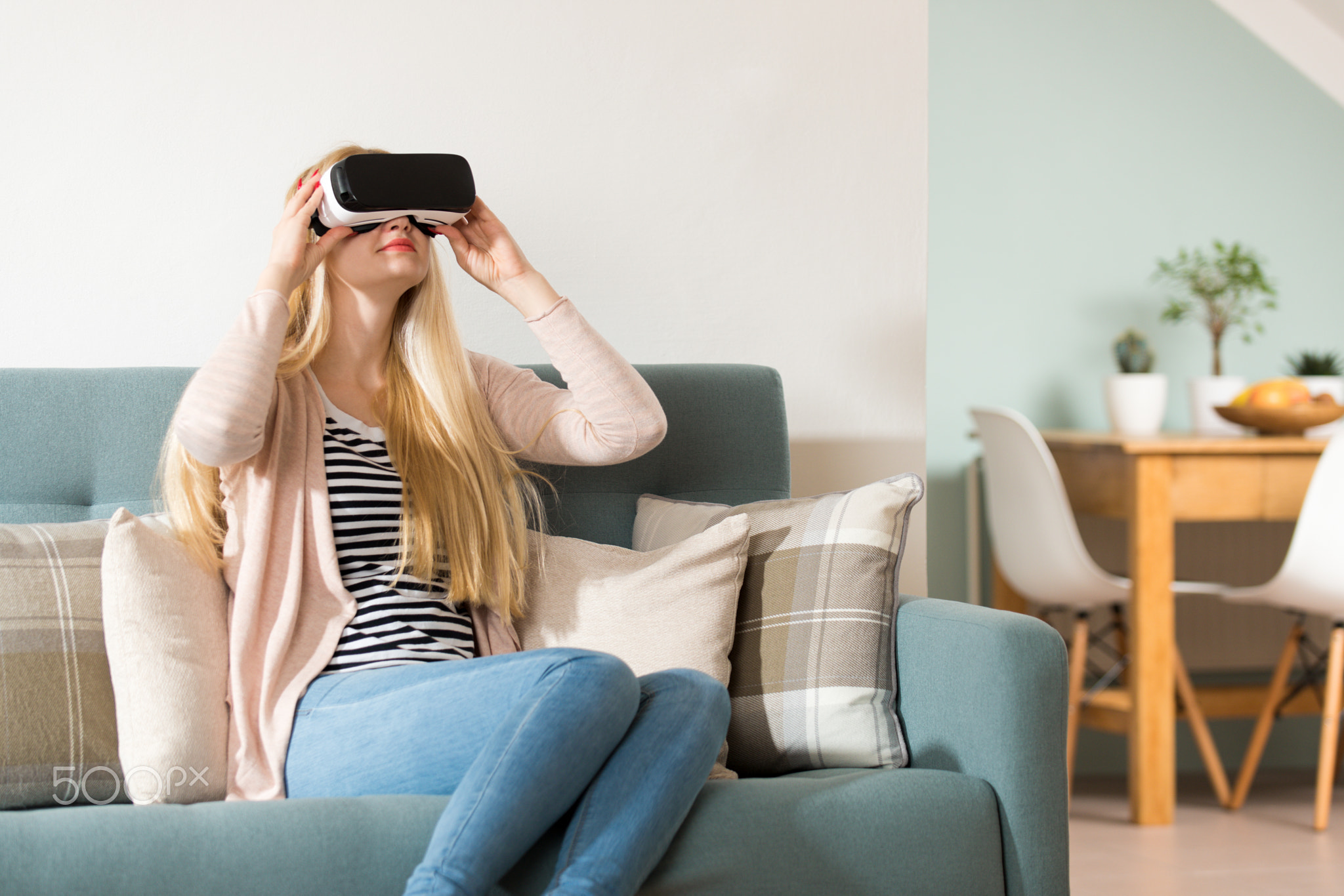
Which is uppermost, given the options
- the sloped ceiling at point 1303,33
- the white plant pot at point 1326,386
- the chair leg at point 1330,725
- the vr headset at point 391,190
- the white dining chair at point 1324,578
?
the sloped ceiling at point 1303,33

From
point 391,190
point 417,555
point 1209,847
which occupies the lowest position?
point 1209,847

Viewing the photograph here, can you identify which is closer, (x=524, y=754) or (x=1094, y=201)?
(x=524, y=754)

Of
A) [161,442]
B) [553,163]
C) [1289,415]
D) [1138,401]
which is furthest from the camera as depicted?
[1138,401]

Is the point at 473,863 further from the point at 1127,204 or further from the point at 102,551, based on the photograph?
the point at 1127,204

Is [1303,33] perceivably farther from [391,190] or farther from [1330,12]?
[391,190]

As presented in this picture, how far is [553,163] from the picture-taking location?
1813mm

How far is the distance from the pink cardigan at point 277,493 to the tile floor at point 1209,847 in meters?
1.18

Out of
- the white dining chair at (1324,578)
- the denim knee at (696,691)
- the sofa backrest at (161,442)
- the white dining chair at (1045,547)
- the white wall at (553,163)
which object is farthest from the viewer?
the white dining chair at (1045,547)

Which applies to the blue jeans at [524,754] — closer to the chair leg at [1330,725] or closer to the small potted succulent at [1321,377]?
the chair leg at [1330,725]

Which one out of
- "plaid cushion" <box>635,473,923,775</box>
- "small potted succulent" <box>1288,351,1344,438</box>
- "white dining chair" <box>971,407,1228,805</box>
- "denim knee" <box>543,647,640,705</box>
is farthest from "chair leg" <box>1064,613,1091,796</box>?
"denim knee" <box>543,647,640,705</box>

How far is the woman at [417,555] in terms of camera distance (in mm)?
1044

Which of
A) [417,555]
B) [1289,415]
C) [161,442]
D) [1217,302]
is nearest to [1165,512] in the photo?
[1289,415]

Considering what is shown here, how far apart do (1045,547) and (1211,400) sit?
2.15 feet

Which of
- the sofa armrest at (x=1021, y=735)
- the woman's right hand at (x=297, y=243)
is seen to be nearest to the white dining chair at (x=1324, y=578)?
the sofa armrest at (x=1021, y=735)
